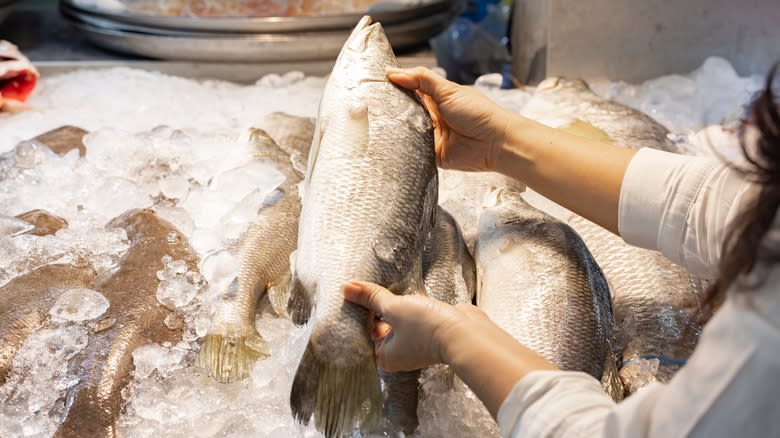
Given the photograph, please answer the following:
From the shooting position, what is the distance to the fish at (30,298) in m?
1.72

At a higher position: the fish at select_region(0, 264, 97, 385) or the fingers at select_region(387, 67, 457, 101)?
the fingers at select_region(387, 67, 457, 101)

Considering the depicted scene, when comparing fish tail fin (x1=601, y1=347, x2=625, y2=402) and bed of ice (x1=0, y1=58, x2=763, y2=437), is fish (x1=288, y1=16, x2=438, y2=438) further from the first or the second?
fish tail fin (x1=601, y1=347, x2=625, y2=402)

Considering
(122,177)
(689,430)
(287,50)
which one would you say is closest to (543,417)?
(689,430)

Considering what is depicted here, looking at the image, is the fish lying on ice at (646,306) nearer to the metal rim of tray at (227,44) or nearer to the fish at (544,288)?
the fish at (544,288)

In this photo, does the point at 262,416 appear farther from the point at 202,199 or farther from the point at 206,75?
the point at 206,75

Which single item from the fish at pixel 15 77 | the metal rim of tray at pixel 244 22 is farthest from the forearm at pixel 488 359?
the fish at pixel 15 77

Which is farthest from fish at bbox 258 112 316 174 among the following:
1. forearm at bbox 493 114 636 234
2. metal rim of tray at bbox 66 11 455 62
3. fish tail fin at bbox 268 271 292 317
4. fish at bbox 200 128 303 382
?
forearm at bbox 493 114 636 234

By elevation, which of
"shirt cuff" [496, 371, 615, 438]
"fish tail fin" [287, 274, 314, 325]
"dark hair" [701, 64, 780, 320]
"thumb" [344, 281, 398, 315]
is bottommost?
"fish tail fin" [287, 274, 314, 325]

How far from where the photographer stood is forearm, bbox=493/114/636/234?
6.28 feet

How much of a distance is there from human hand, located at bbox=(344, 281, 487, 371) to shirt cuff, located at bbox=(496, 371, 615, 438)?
0.73 feet

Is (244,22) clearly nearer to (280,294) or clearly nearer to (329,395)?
(280,294)

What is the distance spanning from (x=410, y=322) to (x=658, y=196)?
78cm

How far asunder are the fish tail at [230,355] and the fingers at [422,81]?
0.82 metres

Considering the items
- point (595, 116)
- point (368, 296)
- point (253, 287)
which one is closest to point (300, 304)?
point (368, 296)
